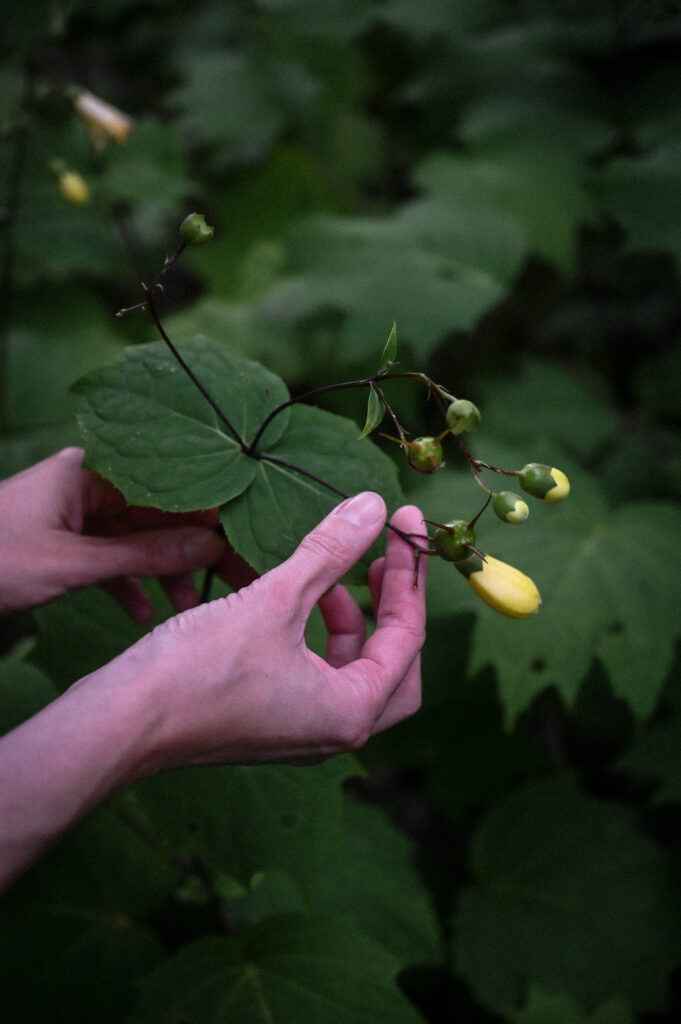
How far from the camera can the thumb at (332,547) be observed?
107 cm

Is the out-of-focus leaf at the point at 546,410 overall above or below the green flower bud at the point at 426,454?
below

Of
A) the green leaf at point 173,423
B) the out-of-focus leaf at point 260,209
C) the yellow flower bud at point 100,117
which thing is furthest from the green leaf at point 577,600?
the out-of-focus leaf at point 260,209

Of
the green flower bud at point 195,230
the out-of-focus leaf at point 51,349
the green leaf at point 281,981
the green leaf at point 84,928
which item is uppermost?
the green flower bud at point 195,230

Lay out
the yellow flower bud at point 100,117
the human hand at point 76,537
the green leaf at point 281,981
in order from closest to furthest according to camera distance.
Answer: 1. the human hand at point 76,537
2. the green leaf at point 281,981
3. the yellow flower bud at point 100,117

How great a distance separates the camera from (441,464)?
1043 millimetres

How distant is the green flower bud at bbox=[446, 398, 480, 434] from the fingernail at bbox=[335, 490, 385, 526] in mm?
190

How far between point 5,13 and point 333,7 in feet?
4.96

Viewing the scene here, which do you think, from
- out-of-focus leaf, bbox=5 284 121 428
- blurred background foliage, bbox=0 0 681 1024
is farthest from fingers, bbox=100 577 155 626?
out-of-focus leaf, bbox=5 284 121 428

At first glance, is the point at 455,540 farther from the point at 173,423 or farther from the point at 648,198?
the point at 648,198

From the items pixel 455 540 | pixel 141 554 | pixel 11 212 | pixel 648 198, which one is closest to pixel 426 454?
pixel 455 540

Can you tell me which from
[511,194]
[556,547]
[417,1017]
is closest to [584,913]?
[417,1017]

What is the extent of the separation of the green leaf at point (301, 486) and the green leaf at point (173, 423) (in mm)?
32

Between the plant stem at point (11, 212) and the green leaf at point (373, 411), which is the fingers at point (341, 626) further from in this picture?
the plant stem at point (11, 212)

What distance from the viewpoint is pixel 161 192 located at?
10.8ft
